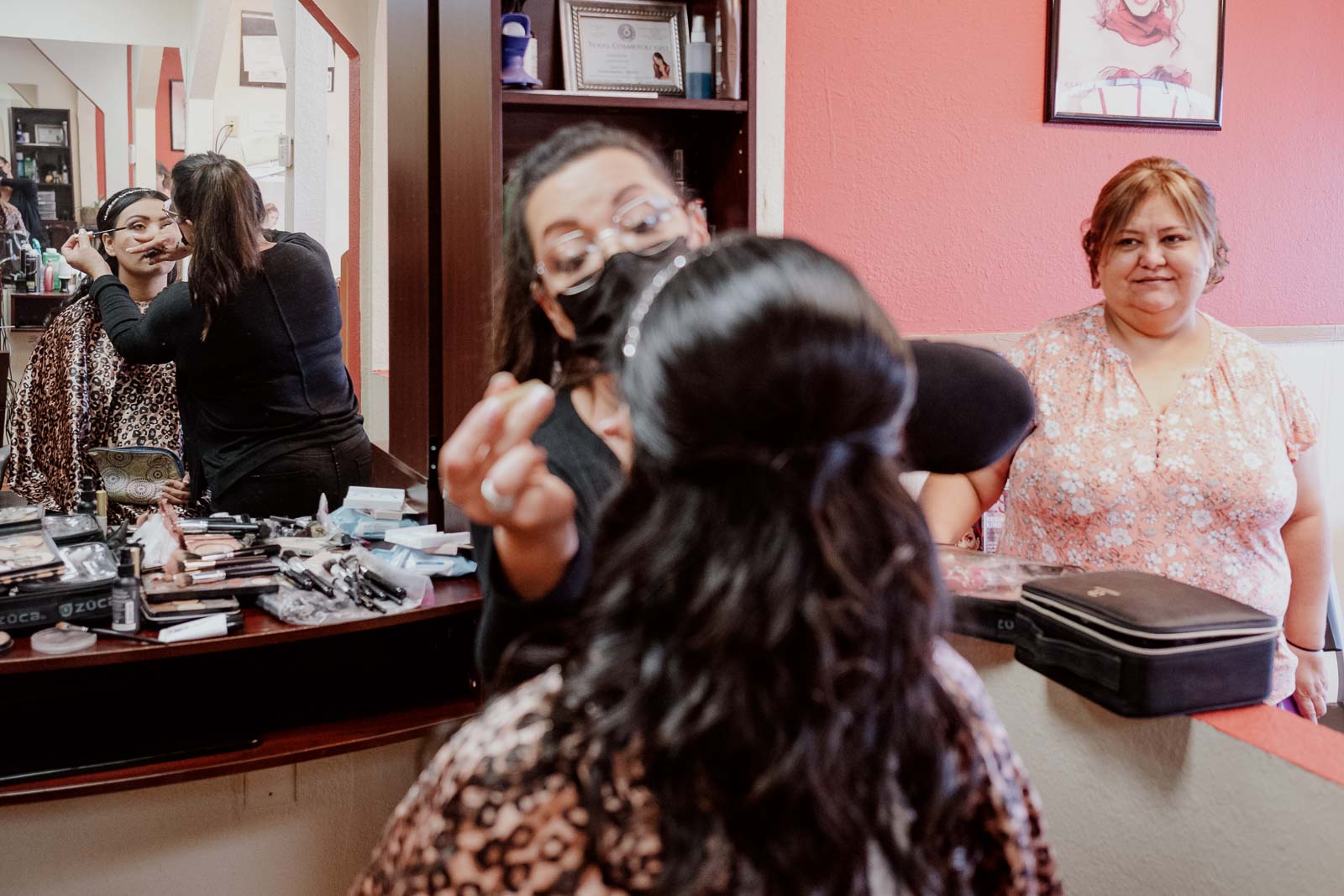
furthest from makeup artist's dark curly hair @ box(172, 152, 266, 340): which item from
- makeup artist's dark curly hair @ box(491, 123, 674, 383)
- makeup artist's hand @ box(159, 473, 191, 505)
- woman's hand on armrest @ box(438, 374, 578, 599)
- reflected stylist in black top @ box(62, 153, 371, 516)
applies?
woman's hand on armrest @ box(438, 374, 578, 599)

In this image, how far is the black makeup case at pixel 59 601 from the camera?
1.59 meters

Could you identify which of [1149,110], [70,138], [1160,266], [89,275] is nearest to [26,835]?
[89,275]

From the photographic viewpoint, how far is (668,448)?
1.91 feet

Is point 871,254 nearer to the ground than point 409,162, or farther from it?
nearer to the ground

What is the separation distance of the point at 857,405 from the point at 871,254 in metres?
1.93

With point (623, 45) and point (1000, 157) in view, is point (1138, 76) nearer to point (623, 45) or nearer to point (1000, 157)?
point (1000, 157)

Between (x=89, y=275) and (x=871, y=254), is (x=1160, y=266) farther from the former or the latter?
(x=89, y=275)

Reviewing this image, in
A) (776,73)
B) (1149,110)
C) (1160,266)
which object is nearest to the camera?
(1160,266)

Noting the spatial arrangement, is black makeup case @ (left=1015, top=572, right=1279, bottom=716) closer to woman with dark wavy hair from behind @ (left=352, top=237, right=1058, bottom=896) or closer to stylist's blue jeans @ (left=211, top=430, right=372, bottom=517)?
woman with dark wavy hair from behind @ (left=352, top=237, right=1058, bottom=896)

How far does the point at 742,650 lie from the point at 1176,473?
5.13ft

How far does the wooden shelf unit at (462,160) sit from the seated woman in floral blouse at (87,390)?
19.3 inches

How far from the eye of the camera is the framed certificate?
2.01m

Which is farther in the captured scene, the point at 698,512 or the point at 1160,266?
the point at 1160,266

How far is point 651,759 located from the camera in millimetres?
601
